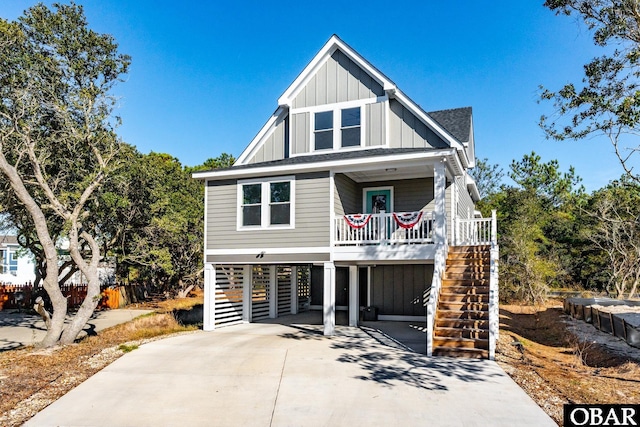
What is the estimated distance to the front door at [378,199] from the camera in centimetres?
1560

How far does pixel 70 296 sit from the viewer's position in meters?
21.2

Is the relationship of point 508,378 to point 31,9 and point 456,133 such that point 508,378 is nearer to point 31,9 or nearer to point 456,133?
point 456,133

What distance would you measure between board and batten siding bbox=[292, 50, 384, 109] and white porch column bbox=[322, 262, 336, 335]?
5545mm

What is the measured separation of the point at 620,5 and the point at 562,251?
26045 mm

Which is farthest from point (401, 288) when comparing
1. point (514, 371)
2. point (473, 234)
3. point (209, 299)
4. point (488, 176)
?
point (488, 176)

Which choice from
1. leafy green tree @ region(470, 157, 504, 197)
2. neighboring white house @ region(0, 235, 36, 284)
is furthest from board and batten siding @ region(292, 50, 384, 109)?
leafy green tree @ region(470, 157, 504, 197)

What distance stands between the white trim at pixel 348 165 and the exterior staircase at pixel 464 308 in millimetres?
2864

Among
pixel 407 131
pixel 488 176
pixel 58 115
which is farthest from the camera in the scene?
pixel 488 176

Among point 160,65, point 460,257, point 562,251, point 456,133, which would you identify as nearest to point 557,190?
point 562,251

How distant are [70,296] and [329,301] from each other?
14.6m

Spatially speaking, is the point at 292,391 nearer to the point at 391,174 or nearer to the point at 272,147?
the point at 391,174

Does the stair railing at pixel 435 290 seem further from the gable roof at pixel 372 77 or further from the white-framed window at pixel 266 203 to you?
the white-framed window at pixel 266 203

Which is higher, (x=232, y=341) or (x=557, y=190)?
(x=557, y=190)

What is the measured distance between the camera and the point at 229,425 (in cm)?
588
